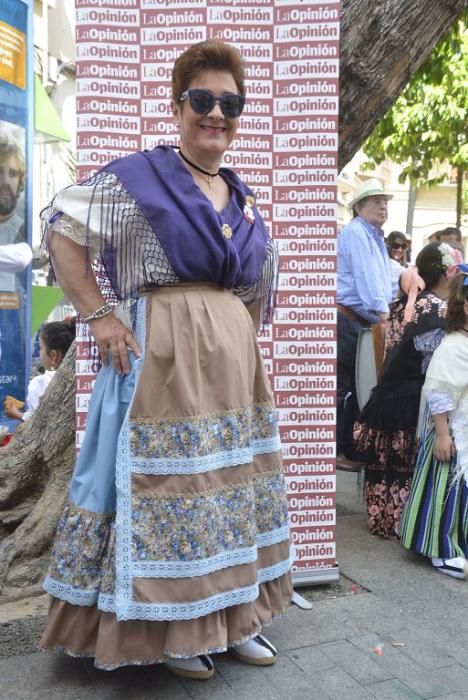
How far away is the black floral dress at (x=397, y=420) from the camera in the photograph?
438 centimetres

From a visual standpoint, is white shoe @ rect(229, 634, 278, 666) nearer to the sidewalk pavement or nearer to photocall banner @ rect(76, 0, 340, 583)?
the sidewalk pavement

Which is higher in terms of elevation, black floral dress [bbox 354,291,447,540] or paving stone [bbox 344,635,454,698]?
black floral dress [bbox 354,291,447,540]

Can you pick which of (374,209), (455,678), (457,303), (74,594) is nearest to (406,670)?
(455,678)

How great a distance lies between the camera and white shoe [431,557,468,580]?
12.8ft

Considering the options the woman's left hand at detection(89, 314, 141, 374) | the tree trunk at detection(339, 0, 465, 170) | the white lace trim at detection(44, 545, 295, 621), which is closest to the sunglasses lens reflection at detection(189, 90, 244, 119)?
the woman's left hand at detection(89, 314, 141, 374)

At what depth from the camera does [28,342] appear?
17.1 feet

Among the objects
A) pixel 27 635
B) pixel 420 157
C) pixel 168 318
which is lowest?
pixel 27 635

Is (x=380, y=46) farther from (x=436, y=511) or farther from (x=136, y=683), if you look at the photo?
(x=136, y=683)

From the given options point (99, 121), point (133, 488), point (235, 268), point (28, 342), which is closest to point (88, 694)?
point (133, 488)

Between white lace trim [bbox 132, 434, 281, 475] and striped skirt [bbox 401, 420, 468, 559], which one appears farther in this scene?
striped skirt [bbox 401, 420, 468, 559]

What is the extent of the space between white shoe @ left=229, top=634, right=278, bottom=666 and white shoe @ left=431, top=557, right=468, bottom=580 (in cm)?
132

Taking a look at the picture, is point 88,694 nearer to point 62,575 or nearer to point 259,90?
point 62,575

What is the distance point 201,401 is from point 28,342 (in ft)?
9.38

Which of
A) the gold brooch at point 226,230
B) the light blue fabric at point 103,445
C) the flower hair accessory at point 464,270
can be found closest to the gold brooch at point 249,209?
the gold brooch at point 226,230
